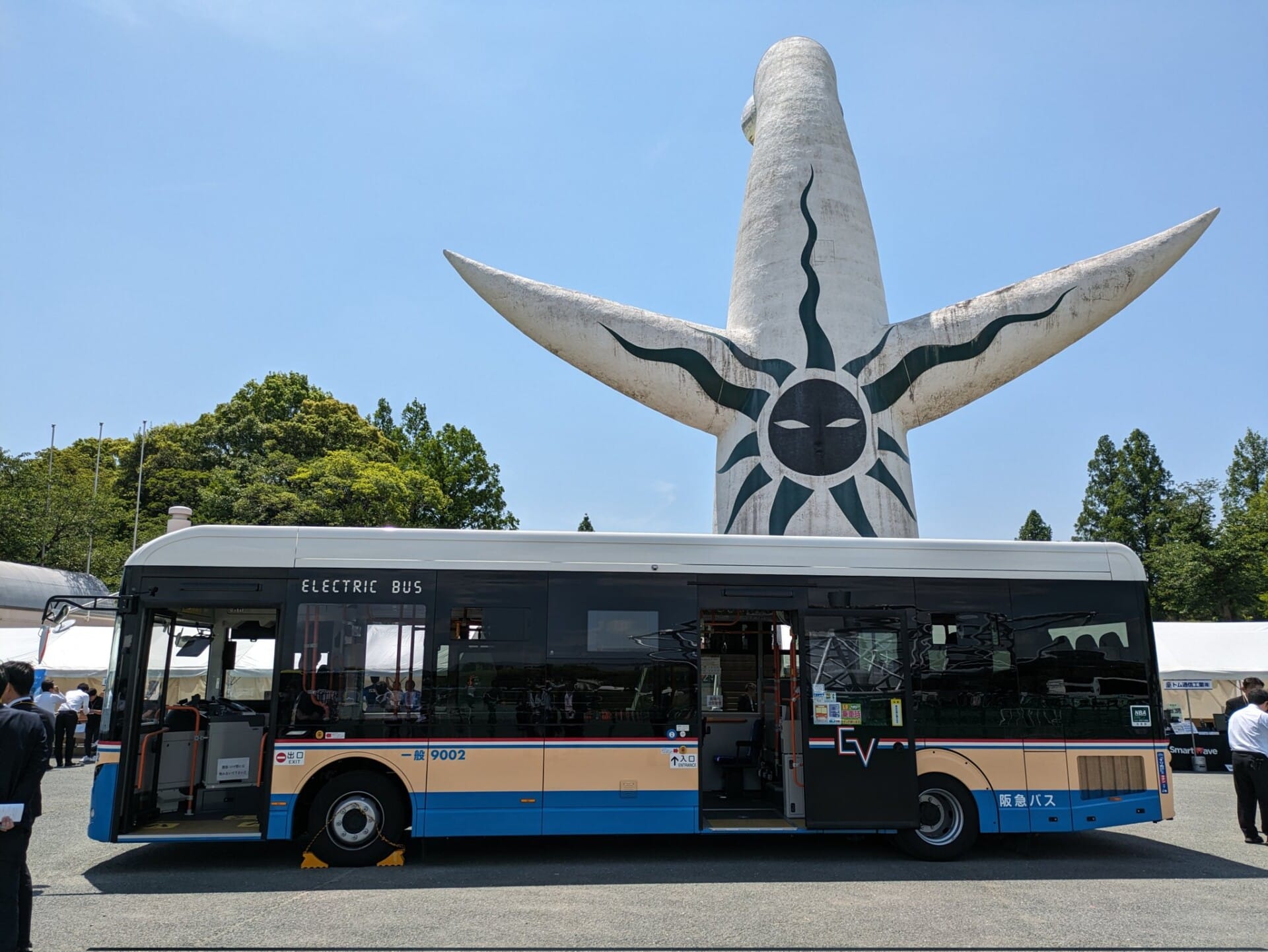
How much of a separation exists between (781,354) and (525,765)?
9.29 meters

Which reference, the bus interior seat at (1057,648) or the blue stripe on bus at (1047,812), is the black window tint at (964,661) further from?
the blue stripe on bus at (1047,812)

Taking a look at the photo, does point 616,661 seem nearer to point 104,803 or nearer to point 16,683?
point 104,803

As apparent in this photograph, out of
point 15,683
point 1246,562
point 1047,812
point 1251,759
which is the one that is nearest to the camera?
point 15,683

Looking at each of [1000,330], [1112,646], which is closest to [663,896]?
[1112,646]

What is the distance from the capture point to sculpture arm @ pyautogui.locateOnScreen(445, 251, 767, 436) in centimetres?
1592

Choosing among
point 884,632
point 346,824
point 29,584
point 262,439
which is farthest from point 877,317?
point 262,439

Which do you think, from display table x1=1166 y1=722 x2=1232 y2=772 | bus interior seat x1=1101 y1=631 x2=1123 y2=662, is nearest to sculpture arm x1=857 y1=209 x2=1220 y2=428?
bus interior seat x1=1101 y1=631 x2=1123 y2=662

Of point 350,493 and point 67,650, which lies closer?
point 67,650

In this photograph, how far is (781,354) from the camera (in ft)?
52.4

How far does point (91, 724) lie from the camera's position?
19.5 meters

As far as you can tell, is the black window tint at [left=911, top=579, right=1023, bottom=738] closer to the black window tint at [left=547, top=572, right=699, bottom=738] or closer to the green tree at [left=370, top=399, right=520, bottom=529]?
the black window tint at [left=547, top=572, right=699, bottom=738]

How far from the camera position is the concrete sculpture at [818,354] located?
15.6m

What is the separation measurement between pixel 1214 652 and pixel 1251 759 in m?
12.1

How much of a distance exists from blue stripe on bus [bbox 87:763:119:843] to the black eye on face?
1044 centimetres
